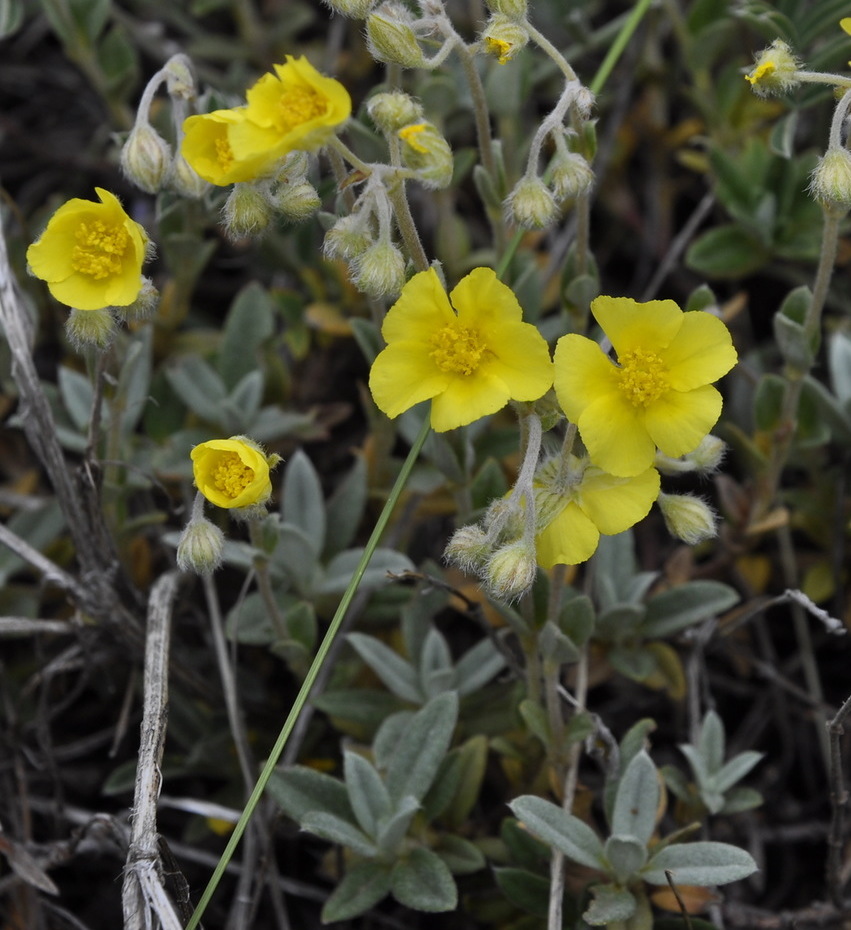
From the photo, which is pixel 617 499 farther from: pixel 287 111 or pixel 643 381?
pixel 287 111

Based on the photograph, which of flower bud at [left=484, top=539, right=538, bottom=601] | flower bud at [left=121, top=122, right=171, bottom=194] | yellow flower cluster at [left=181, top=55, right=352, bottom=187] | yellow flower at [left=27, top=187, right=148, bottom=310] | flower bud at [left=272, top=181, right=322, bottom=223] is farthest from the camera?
flower bud at [left=121, top=122, right=171, bottom=194]

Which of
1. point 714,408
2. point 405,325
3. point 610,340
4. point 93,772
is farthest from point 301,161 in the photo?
point 93,772

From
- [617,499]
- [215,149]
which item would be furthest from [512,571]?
[215,149]

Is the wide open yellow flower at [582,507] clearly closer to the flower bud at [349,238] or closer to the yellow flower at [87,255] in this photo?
the flower bud at [349,238]

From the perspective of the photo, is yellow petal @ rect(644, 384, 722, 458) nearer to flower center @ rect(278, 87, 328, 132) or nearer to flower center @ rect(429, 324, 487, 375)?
flower center @ rect(429, 324, 487, 375)

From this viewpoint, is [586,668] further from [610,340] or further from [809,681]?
[610,340]

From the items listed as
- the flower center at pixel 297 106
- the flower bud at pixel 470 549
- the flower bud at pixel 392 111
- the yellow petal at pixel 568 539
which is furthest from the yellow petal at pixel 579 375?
the flower center at pixel 297 106

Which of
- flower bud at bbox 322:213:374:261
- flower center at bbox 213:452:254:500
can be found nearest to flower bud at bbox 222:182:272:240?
flower bud at bbox 322:213:374:261
